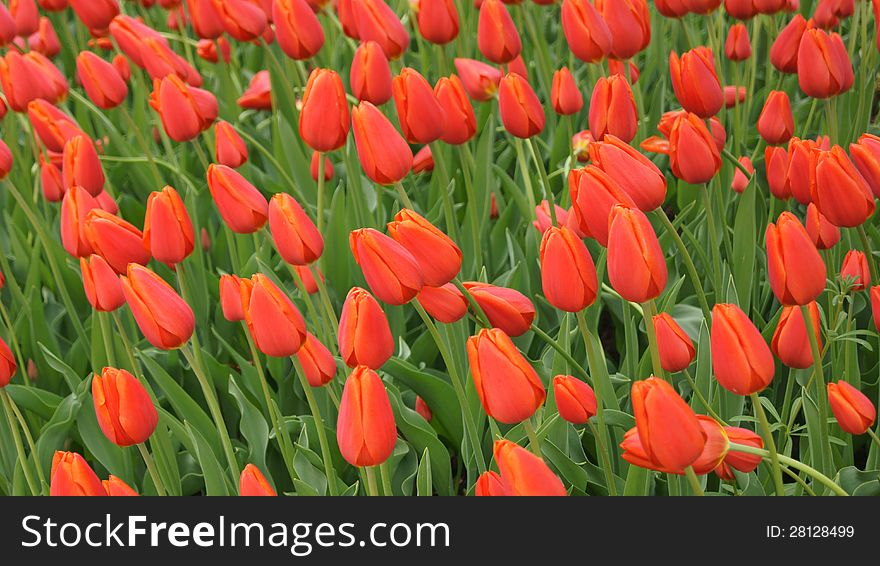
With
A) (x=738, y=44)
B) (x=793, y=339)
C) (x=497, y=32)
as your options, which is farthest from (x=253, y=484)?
(x=738, y=44)

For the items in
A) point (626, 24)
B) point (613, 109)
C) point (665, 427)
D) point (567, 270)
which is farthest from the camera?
point (626, 24)

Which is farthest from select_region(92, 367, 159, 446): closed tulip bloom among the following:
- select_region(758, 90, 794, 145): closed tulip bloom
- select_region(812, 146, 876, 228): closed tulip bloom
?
select_region(758, 90, 794, 145): closed tulip bloom

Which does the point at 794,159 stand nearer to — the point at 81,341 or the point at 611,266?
the point at 611,266

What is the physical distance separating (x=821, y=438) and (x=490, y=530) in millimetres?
495

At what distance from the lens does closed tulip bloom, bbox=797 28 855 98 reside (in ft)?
5.31

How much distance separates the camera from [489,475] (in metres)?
1.00

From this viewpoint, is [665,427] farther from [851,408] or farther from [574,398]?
[851,408]

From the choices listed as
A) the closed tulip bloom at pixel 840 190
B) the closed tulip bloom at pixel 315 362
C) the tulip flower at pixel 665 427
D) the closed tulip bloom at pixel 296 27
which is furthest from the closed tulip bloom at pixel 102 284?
the closed tulip bloom at pixel 840 190

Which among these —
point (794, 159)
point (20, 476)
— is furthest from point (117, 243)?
point (794, 159)

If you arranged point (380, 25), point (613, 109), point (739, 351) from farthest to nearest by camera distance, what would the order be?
point (380, 25) → point (613, 109) → point (739, 351)

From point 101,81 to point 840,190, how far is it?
1389mm

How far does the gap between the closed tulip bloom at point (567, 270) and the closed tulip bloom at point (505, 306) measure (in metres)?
0.13

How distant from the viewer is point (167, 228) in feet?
4.58

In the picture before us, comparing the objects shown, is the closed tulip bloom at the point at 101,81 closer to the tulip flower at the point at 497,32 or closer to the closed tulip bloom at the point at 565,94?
the tulip flower at the point at 497,32
